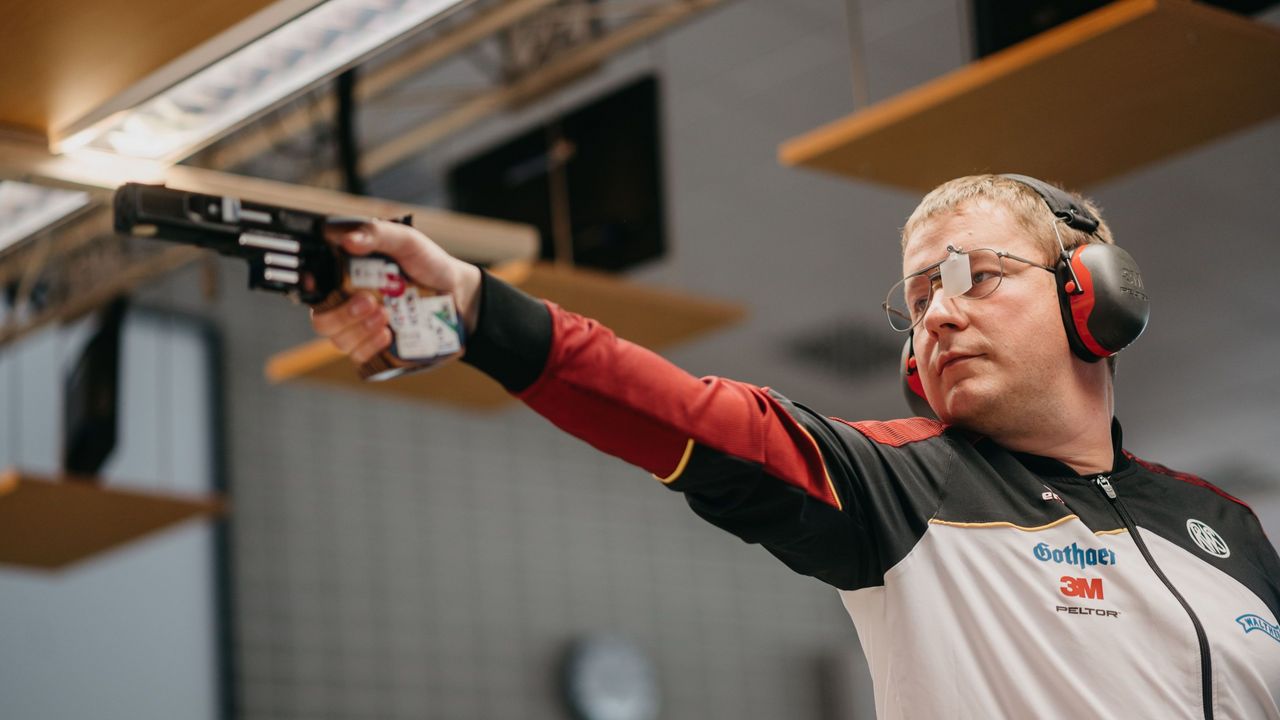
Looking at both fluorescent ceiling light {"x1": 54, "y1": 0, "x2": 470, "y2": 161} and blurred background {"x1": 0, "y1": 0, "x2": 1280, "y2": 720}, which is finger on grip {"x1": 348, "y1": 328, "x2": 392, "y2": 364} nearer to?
blurred background {"x1": 0, "y1": 0, "x2": 1280, "y2": 720}

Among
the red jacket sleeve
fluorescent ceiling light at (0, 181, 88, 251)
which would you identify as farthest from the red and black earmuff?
fluorescent ceiling light at (0, 181, 88, 251)

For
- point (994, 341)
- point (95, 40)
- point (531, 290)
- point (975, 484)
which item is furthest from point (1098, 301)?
point (531, 290)

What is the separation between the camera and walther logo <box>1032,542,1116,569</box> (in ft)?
5.41

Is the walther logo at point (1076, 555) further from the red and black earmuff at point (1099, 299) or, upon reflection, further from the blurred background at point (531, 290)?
the blurred background at point (531, 290)

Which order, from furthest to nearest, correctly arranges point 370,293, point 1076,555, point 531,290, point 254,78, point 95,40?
point 531,290 < point 254,78 < point 95,40 < point 1076,555 < point 370,293

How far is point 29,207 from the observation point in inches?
146

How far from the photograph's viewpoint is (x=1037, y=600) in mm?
1613

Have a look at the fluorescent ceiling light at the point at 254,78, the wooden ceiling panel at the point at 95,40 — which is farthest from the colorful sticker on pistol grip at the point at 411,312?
the fluorescent ceiling light at the point at 254,78

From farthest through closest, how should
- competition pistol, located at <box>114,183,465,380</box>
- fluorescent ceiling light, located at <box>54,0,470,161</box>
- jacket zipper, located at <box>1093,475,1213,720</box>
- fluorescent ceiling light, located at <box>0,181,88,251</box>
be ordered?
1. fluorescent ceiling light, located at <box>0,181,88,251</box>
2. fluorescent ceiling light, located at <box>54,0,470,161</box>
3. jacket zipper, located at <box>1093,475,1213,720</box>
4. competition pistol, located at <box>114,183,465,380</box>

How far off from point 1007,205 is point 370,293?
87 cm

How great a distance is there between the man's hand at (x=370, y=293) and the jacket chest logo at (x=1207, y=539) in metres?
0.94

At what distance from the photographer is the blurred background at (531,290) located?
372 cm

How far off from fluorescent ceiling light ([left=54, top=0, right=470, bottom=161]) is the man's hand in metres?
1.75

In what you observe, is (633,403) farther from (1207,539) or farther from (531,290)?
(531,290)
